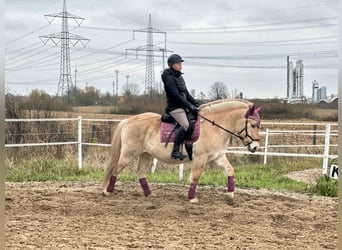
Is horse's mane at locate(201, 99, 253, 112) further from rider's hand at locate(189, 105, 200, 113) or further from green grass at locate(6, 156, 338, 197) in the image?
green grass at locate(6, 156, 338, 197)

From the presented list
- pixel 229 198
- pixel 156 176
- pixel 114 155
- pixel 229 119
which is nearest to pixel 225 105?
pixel 229 119

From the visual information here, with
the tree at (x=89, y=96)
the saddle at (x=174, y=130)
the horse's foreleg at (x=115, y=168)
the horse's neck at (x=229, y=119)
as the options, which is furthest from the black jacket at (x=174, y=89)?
the tree at (x=89, y=96)

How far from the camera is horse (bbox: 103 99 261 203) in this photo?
20.6ft

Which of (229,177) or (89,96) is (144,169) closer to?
(229,177)

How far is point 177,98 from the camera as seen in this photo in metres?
6.09

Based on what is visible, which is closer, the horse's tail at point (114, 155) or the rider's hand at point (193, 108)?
the rider's hand at point (193, 108)

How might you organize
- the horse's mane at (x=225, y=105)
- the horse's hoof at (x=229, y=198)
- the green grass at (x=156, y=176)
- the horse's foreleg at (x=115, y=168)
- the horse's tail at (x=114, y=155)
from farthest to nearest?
the green grass at (x=156, y=176), the horse's tail at (x=114, y=155), the horse's foreleg at (x=115, y=168), the horse's mane at (x=225, y=105), the horse's hoof at (x=229, y=198)

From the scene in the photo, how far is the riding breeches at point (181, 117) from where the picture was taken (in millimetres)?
6121

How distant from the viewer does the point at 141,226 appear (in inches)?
194

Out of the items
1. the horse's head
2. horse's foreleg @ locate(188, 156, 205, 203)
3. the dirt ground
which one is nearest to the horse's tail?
the dirt ground

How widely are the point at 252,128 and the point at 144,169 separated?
178 centimetres

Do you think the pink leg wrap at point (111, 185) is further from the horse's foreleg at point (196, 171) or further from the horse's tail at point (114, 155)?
the horse's foreleg at point (196, 171)

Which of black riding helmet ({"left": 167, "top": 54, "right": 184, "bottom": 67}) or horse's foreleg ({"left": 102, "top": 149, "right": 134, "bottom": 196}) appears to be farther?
horse's foreleg ({"left": 102, "top": 149, "right": 134, "bottom": 196})

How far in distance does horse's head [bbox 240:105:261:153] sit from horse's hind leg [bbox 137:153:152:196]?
158 cm
